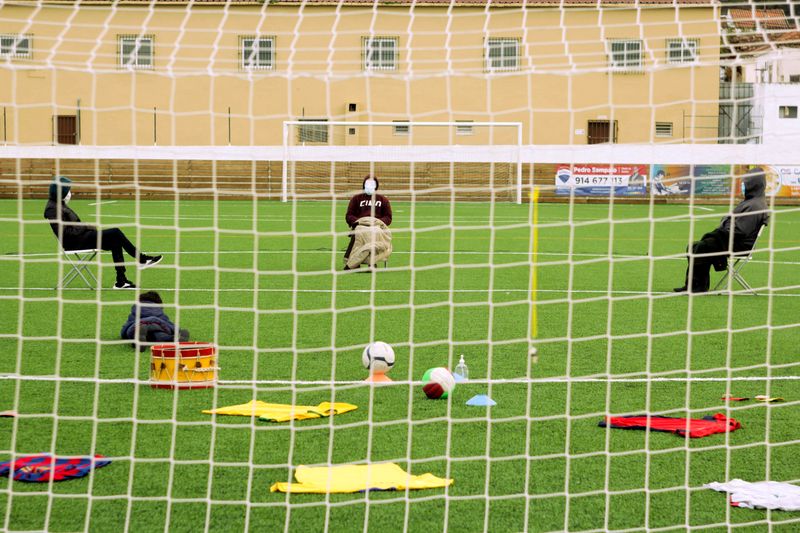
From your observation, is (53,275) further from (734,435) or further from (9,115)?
(9,115)

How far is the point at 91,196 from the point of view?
3459cm

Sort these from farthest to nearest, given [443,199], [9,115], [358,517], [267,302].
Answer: [9,115]
[443,199]
[267,302]
[358,517]

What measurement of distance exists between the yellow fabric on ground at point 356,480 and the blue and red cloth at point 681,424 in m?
1.52

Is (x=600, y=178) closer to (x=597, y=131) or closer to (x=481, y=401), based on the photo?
(x=597, y=131)

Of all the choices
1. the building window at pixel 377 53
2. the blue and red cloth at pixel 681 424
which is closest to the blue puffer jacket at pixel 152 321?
the building window at pixel 377 53

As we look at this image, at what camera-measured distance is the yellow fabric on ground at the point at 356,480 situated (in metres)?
5.18

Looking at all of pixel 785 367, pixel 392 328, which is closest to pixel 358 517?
pixel 785 367

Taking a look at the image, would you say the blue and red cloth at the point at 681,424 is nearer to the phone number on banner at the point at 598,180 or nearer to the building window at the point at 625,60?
the building window at the point at 625,60

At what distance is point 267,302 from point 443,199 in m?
21.7

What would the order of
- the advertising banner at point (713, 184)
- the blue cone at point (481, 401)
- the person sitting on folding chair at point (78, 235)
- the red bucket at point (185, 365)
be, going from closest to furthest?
the blue cone at point (481, 401) → the red bucket at point (185, 365) → the person sitting on folding chair at point (78, 235) → the advertising banner at point (713, 184)

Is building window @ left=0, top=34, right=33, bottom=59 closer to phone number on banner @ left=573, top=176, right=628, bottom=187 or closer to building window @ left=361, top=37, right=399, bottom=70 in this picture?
building window @ left=361, top=37, right=399, bottom=70

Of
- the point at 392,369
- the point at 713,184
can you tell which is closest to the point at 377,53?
the point at 713,184

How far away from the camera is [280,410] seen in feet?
21.9

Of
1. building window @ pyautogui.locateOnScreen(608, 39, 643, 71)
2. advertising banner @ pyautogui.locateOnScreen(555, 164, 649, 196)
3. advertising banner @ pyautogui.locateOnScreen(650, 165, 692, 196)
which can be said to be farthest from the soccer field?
advertising banner @ pyautogui.locateOnScreen(555, 164, 649, 196)
